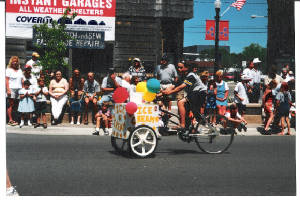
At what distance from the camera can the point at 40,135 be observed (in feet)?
38.6

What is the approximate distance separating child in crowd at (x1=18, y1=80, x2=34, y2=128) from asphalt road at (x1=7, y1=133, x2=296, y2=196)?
7.25 feet

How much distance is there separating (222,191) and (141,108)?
274cm

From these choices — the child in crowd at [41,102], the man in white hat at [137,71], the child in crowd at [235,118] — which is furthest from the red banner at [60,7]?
→ the child in crowd at [235,118]

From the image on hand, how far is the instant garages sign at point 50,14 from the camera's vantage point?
1872cm

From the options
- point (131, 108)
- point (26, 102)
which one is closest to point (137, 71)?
point (26, 102)

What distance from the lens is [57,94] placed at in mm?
13523

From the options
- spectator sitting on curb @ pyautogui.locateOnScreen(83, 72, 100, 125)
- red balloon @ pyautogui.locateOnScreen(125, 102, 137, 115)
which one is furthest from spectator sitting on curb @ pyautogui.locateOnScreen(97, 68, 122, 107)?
red balloon @ pyautogui.locateOnScreen(125, 102, 137, 115)

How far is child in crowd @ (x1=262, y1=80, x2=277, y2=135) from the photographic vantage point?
523 inches

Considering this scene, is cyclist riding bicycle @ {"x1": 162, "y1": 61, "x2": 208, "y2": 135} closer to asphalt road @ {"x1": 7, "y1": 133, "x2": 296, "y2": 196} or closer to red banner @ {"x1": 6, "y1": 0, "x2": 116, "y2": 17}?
asphalt road @ {"x1": 7, "y1": 133, "x2": 296, "y2": 196}

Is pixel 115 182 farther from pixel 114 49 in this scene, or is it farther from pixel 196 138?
pixel 114 49

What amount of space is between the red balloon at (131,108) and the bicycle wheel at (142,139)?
339mm

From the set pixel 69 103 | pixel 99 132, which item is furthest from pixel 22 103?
pixel 99 132

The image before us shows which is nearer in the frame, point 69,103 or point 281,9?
point 69,103

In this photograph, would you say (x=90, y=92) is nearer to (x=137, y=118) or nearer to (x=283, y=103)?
(x=283, y=103)
